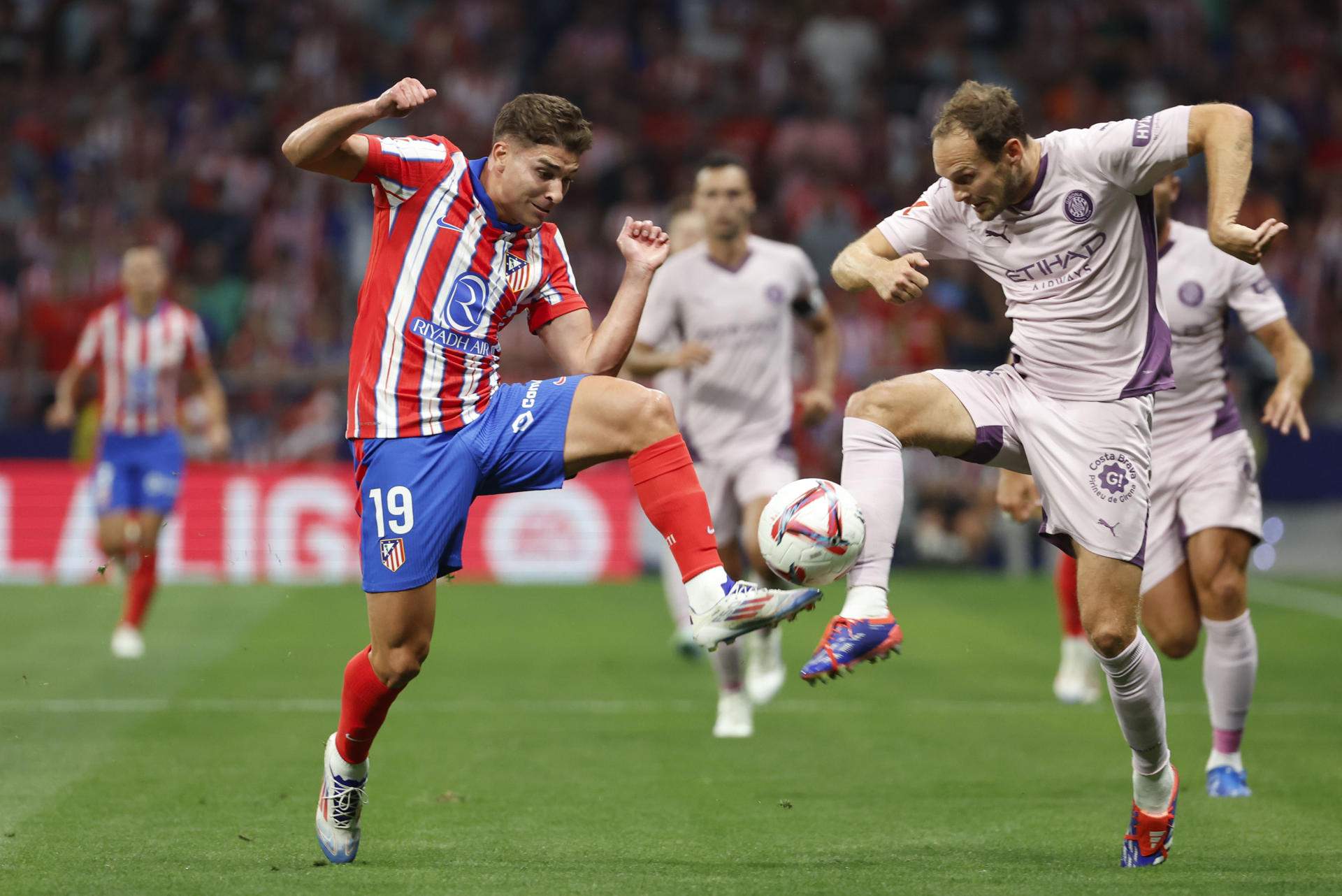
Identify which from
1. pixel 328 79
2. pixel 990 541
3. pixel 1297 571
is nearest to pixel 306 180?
pixel 328 79

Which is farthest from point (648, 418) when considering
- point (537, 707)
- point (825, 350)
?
point (537, 707)

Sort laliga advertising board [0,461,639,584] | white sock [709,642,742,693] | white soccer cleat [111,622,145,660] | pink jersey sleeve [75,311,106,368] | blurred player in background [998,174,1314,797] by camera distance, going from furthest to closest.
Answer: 1. laliga advertising board [0,461,639,584]
2. pink jersey sleeve [75,311,106,368]
3. white soccer cleat [111,622,145,660]
4. white sock [709,642,742,693]
5. blurred player in background [998,174,1314,797]

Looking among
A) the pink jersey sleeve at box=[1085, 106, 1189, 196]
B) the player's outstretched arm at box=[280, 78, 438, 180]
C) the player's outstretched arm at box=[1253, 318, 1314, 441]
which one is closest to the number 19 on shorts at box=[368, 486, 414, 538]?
the player's outstretched arm at box=[280, 78, 438, 180]

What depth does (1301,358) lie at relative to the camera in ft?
23.1

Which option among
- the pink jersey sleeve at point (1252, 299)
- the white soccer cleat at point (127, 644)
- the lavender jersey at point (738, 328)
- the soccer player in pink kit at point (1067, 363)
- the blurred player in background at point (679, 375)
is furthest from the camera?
the white soccer cleat at point (127, 644)

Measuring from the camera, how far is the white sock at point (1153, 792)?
5590mm

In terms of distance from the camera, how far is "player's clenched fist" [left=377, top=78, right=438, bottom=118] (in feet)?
16.4

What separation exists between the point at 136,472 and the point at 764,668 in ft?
16.6

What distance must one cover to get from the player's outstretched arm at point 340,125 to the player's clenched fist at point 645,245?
0.82m

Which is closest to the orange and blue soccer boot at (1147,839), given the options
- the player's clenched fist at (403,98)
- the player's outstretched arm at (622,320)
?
the player's outstretched arm at (622,320)

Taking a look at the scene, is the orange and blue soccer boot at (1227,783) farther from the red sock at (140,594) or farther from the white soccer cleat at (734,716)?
the red sock at (140,594)

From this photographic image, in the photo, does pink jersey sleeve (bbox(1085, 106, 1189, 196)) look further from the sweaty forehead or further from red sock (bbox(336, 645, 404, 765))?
red sock (bbox(336, 645, 404, 765))

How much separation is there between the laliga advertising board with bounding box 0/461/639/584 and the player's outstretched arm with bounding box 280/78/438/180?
11031 millimetres

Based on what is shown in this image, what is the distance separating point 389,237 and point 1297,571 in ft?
Result: 46.4
